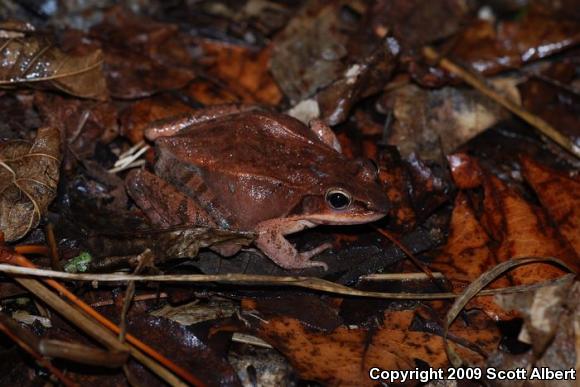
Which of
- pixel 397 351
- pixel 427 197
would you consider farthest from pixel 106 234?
pixel 427 197

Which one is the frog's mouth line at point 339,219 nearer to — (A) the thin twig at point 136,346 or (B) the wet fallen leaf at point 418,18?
(A) the thin twig at point 136,346

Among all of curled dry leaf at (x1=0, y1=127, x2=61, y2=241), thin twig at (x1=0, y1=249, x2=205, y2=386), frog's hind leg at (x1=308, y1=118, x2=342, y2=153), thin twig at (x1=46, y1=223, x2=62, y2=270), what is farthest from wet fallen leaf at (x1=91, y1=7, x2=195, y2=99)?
thin twig at (x1=0, y1=249, x2=205, y2=386)

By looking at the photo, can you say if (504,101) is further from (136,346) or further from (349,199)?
(136,346)

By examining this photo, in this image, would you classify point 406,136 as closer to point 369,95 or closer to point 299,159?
point 369,95

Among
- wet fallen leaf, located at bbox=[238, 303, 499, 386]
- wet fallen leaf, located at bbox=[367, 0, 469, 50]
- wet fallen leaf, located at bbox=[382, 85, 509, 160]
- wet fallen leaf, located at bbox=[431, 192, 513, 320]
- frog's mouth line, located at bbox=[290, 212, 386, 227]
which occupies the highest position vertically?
wet fallen leaf, located at bbox=[367, 0, 469, 50]

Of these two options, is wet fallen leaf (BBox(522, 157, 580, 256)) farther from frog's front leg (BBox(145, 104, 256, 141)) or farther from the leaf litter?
frog's front leg (BBox(145, 104, 256, 141))
